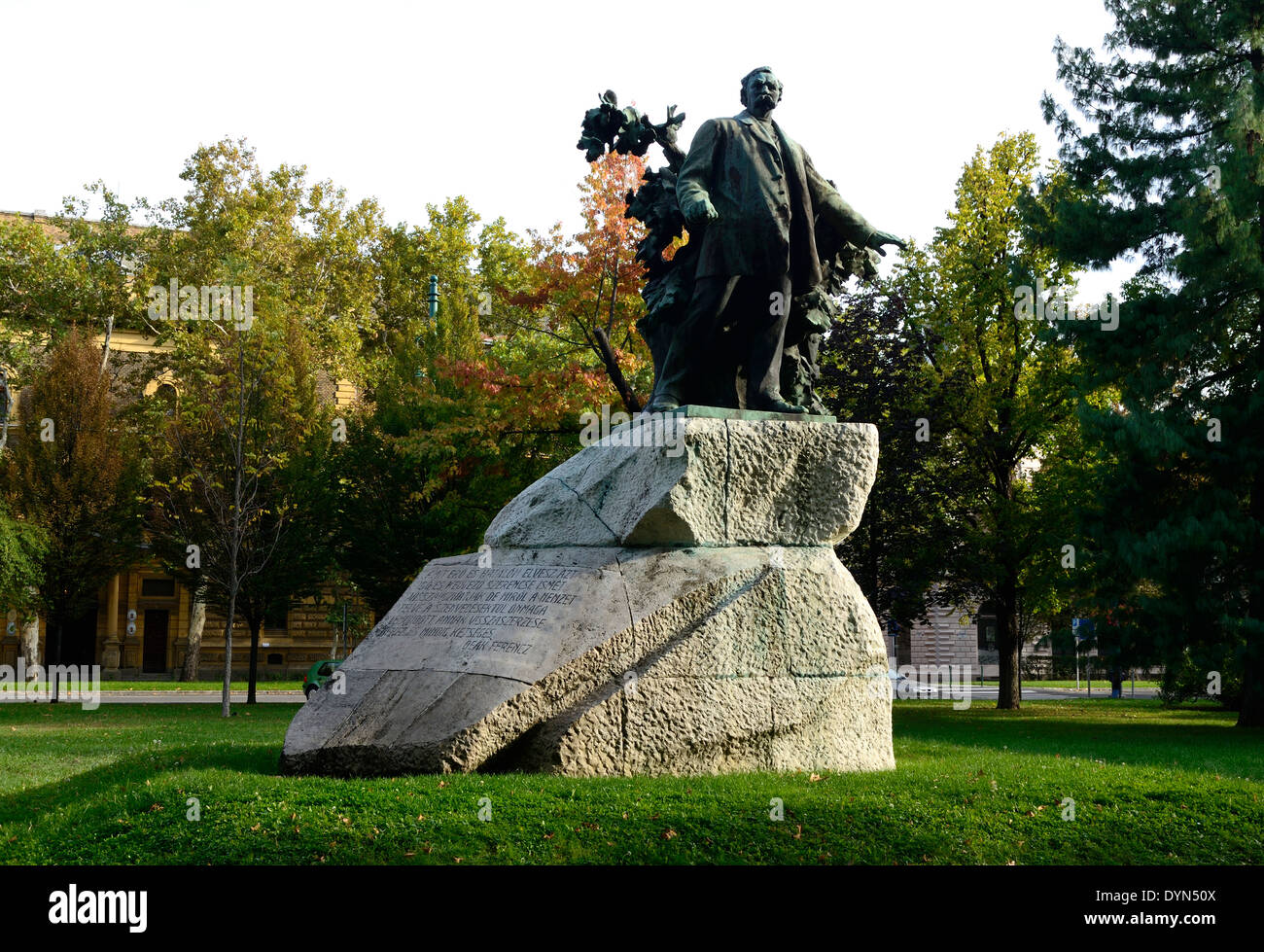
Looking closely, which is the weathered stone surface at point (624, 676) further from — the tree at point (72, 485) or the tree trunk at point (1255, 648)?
the tree at point (72, 485)

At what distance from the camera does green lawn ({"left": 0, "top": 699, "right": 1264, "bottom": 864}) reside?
629cm

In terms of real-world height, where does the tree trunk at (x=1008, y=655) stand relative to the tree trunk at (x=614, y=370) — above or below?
below

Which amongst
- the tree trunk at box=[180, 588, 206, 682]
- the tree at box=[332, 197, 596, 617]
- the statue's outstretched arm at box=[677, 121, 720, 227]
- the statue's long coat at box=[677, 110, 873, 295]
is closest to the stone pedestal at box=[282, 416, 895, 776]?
the statue's long coat at box=[677, 110, 873, 295]

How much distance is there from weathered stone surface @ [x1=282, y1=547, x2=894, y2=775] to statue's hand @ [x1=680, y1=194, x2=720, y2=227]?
247cm

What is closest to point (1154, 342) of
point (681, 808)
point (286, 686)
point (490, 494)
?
point (490, 494)

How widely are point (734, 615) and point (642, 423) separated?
1663mm

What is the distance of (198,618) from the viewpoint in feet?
113

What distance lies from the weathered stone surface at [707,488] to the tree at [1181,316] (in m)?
10.7

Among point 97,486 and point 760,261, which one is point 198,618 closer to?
point 97,486

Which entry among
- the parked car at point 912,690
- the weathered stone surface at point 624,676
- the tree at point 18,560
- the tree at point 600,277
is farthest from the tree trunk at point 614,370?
the parked car at point 912,690

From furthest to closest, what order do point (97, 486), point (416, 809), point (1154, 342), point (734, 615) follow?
point (97, 486)
point (1154, 342)
point (734, 615)
point (416, 809)

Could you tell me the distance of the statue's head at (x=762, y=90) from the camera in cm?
965

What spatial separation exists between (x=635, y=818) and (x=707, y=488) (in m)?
2.66

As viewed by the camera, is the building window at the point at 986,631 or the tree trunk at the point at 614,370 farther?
the building window at the point at 986,631
